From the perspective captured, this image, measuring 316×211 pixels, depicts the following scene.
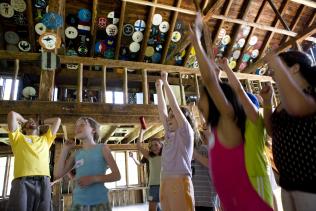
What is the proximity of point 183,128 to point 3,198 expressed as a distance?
8566 mm

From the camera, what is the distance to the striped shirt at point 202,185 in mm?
2252

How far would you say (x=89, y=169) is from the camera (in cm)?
180

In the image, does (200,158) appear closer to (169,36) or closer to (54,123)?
(54,123)

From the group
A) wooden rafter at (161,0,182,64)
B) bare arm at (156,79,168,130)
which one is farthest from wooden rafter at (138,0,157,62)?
bare arm at (156,79,168,130)

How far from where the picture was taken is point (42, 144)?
255 centimetres

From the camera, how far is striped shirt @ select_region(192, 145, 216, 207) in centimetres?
225

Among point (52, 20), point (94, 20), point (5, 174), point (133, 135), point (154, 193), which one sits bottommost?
point (154, 193)

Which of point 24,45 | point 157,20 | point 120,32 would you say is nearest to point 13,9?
point 24,45

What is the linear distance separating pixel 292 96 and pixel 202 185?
1517 mm

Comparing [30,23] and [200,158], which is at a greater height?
[30,23]

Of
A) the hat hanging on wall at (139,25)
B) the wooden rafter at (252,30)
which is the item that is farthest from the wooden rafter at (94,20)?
the wooden rafter at (252,30)

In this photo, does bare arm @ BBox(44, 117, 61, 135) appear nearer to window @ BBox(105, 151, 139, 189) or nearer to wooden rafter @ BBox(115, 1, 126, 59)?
wooden rafter @ BBox(115, 1, 126, 59)

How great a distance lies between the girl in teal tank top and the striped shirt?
841 mm

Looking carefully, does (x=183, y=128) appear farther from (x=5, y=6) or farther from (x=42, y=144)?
(x=5, y=6)
